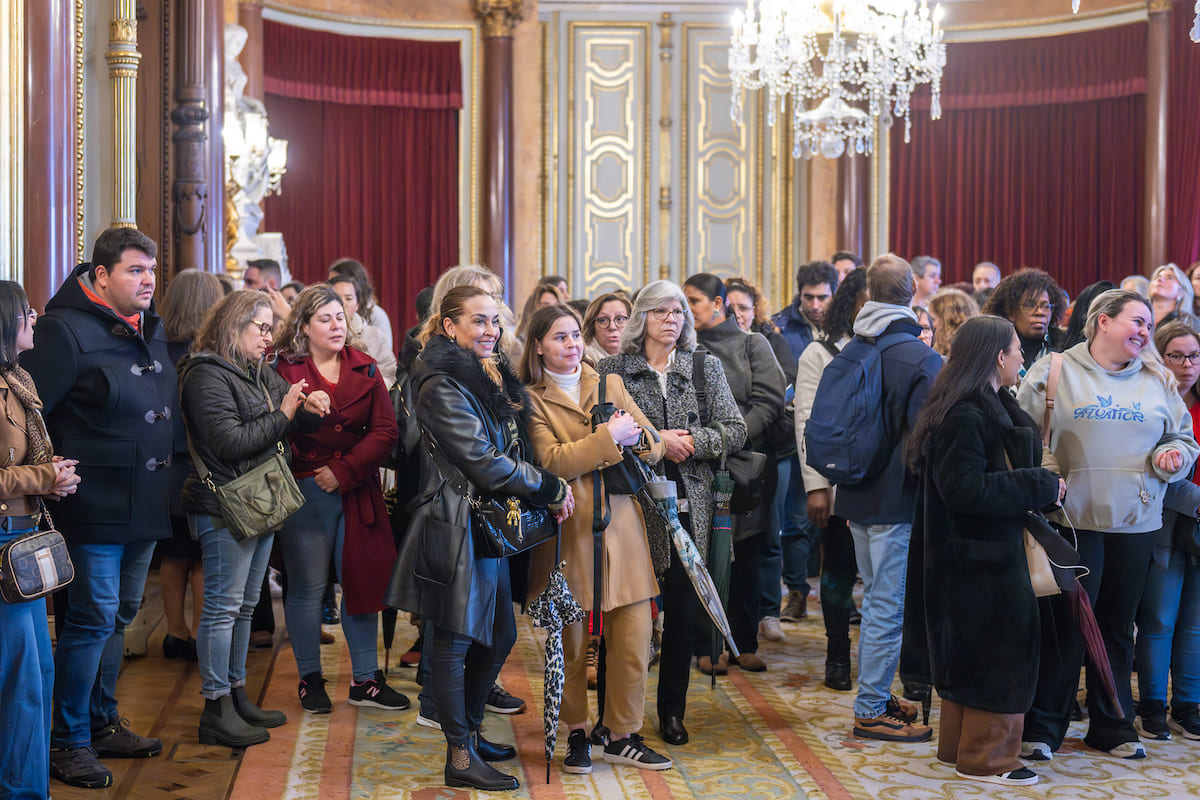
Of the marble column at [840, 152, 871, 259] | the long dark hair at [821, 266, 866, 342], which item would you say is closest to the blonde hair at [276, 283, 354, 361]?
the long dark hair at [821, 266, 866, 342]

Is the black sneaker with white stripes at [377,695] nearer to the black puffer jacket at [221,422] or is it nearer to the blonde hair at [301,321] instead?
the black puffer jacket at [221,422]

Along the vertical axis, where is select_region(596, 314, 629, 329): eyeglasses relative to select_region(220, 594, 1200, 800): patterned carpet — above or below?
above

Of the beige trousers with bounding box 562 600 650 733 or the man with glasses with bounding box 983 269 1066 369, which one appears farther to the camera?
the man with glasses with bounding box 983 269 1066 369

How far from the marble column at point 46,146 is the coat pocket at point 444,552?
6.25 feet

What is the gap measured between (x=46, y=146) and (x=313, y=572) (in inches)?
68.6

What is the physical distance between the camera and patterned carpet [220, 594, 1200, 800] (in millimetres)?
3533

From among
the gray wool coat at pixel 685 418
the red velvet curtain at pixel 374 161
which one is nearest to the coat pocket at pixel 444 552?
the gray wool coat at pixel 685 418

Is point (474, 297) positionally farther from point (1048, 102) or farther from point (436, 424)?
point (1048, 102)

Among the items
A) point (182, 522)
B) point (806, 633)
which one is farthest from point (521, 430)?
point (806, 633)

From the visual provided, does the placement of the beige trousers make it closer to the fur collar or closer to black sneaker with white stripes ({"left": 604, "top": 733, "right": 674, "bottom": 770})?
black sneaker with white stripes ({"left": 604, "top": 733, "right": 674, "bottom": 770})

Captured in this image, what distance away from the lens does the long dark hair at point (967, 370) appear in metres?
3.50

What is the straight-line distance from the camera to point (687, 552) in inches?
147

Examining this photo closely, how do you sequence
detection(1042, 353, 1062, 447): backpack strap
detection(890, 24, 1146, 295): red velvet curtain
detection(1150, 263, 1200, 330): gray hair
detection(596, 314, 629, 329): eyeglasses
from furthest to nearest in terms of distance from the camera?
detection(890, 24, 1146, 295): red velvet curtain, detection(1150, 263, 1200, 330): gray hair, detection(596, 314, 629, 329): eyeglasses, detection(1042, 353, 1062, 447): backpack strap

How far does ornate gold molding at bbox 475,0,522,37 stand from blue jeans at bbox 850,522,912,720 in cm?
727
